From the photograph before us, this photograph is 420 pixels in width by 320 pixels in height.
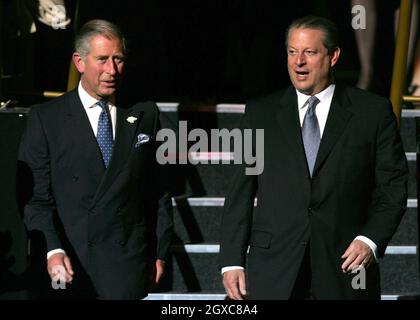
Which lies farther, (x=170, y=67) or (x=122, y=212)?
(x=170, y=67)

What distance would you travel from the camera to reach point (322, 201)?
21.2 ft

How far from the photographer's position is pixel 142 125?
6812 millimetres

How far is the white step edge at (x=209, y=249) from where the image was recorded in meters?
8.07

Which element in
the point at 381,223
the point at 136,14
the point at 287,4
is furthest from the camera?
the point at 287,4

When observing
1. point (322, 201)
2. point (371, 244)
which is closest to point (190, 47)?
point (322, 201)

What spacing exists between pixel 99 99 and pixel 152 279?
891 mm

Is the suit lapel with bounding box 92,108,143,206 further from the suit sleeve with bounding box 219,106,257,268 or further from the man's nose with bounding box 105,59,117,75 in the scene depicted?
the suit sleeve with bounding box 219,106,257,268

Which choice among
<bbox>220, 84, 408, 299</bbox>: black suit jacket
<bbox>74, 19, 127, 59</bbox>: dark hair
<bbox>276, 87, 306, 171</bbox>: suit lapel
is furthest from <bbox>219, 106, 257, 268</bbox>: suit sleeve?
<bbox>74, 19, 127, 59</bbox>: dark hair

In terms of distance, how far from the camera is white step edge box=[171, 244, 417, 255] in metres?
8.07

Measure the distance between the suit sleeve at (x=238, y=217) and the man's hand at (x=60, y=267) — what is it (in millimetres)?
703

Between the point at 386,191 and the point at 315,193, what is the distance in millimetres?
322

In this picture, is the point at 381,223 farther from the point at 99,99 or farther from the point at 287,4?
the point at 287,4

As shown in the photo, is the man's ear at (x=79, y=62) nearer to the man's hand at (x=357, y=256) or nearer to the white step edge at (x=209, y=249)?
the man's hand at (x=357, y=256)

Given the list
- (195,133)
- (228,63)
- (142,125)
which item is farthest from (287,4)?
(142,125)
